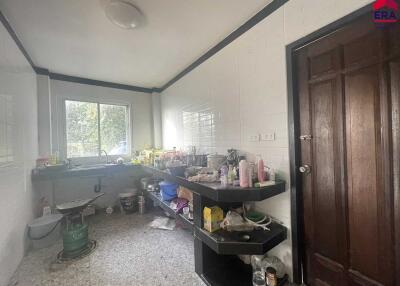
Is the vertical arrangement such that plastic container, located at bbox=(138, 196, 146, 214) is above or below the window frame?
below

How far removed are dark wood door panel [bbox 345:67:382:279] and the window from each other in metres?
3.64

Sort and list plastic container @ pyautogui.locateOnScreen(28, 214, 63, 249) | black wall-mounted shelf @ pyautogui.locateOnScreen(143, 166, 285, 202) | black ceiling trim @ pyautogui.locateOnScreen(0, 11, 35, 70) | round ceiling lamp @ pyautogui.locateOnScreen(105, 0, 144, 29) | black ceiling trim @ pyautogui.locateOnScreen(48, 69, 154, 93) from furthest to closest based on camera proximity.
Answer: black ceiling trim @ pyautogui.locateOnScreen(48, 69, 154, 93) < plastic container @ pyautogui.locateOnScreen(28, 214, 63, 249) < black ceiling trim @ pyautogui.locateOnScreen(0, 11, 35, 70) < round ceiling lamp @ pyautogui.locateOnScreen(105, 0, 144, 29) < black wall-mounted shelf @ pyautogui.locateOnScreen(143, 166, 285, 202)

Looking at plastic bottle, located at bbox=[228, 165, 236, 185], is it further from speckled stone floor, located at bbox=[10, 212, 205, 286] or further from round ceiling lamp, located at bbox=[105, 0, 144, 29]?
round ceiling lamp, located at bbox=[105, 0, 144, 29]

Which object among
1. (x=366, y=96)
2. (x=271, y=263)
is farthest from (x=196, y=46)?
(x=271, y=263)

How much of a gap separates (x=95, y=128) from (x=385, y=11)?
392 cm

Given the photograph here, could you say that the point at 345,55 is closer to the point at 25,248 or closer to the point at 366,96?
the point at 366,96

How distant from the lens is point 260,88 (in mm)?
1719

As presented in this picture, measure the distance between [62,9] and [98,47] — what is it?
0.64 meters

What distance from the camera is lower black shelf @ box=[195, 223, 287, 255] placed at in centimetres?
137

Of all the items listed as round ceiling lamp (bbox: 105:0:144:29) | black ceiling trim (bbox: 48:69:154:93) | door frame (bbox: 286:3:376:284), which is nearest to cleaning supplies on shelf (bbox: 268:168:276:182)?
door frame (bbox: 286:3:376:284)

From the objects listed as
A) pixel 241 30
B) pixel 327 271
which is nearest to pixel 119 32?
pixel 241 30

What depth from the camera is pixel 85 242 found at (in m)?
2.13

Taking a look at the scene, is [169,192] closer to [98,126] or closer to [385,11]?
[98,126]

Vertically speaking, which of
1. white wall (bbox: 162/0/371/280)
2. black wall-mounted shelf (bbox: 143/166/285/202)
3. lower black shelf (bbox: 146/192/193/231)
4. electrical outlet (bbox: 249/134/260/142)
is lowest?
lower black shelf (bbox: 146/192/193/231)
